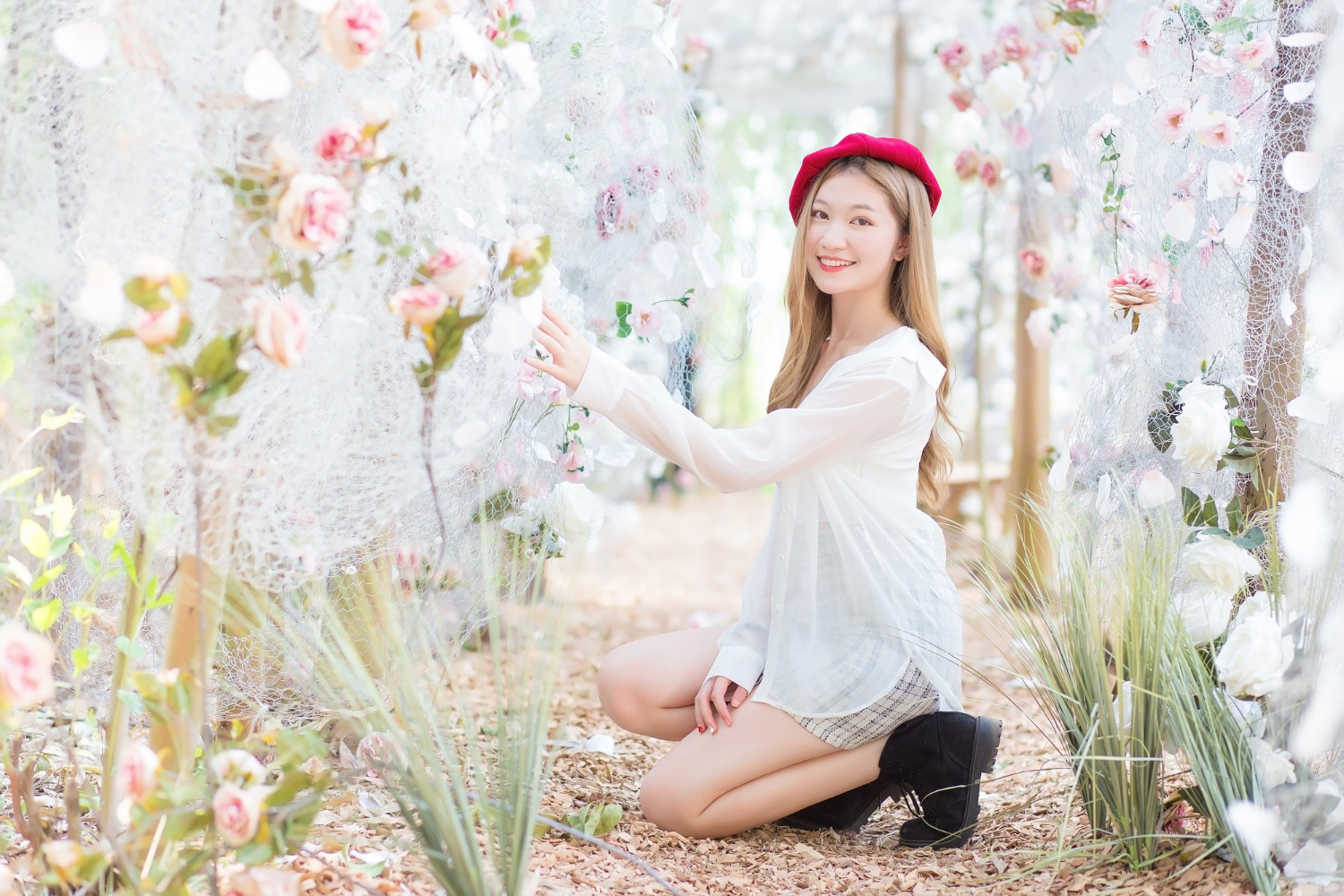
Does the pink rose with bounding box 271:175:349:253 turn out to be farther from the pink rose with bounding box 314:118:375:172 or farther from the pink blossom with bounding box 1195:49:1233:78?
the pink blossom with bounding box 1195:49:1233:78

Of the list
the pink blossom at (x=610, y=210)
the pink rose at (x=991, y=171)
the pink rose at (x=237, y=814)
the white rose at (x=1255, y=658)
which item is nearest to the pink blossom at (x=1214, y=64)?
the white rose at (x=1255, y=658)

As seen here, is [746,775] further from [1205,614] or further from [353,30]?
[353,30]

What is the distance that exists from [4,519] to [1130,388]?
159 cm

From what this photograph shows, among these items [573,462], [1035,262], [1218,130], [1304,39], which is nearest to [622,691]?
[573,462]

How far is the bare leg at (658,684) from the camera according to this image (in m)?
1.85

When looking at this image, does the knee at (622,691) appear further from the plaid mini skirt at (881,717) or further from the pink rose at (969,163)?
the pink rose at (969,163)

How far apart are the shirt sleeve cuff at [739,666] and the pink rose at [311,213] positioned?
971mm

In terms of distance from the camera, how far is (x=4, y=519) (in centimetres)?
143

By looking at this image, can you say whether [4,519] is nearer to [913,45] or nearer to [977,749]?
[977,749]

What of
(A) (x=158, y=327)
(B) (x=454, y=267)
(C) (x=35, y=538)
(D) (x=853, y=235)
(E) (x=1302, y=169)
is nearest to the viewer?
(A) (x=158, y=327)

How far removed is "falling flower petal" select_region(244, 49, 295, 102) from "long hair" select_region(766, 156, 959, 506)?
1.00 m

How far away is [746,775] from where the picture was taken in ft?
5.48

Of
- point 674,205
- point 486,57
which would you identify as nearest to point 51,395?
point 486,57

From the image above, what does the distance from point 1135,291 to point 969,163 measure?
1365 millimetres
